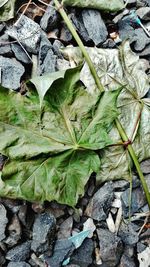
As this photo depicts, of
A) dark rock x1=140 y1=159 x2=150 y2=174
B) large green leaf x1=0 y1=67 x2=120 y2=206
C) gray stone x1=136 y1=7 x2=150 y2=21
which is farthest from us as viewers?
gray stone x1=136 y1=7 x2=150 y2=21

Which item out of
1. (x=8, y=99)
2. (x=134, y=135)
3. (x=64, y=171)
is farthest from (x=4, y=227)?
(x=134, y=135)

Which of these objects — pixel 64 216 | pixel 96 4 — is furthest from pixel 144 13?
pixel 64 216

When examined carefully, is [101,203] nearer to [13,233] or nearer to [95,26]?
[13,233]

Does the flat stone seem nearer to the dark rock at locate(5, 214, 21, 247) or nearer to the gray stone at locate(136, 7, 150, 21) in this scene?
the dark rock at locate(5, 214, 21, 247)

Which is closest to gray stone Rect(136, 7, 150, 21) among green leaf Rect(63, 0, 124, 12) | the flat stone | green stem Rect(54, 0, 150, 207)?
green leaf Rect(63, 0, 124, 12)

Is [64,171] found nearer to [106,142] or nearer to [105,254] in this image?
[106,142]

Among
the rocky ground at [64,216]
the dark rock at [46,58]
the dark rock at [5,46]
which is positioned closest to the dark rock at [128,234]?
the rocky ground at [64,216]
